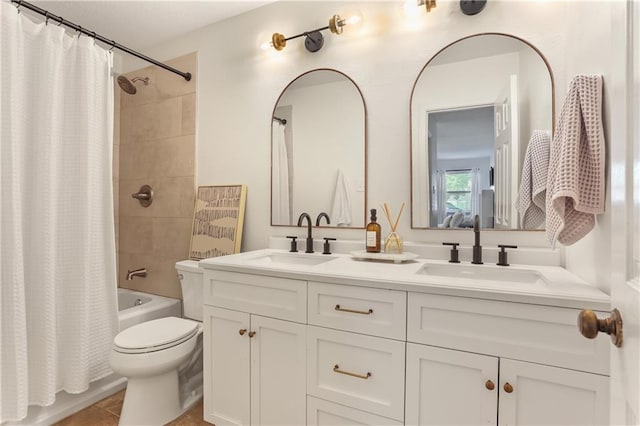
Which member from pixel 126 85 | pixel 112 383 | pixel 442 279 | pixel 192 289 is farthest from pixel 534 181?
pixel 126 85

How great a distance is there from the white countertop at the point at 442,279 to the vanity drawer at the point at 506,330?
29 mm

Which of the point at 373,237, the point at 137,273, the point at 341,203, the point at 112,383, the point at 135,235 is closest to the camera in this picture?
the point at 373,237

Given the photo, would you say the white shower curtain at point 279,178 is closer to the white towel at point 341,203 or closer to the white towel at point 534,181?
the white towel at point 341,203

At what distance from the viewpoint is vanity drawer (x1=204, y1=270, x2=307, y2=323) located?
4.35 ft

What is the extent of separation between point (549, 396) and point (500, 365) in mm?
146

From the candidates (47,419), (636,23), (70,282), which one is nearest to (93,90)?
(70,282)

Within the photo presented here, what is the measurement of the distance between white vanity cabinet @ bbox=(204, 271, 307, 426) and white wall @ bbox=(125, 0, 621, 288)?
0.61m

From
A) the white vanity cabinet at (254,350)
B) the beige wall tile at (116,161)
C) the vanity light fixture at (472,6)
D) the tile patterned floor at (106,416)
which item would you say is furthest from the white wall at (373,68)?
the tile patterned floor at (106,416)

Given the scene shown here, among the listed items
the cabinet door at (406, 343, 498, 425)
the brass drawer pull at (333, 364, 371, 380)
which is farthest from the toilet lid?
the cabinet door at (406, 343, 498, 425)

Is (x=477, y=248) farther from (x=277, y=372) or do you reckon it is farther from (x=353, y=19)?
(x=353, y=19)

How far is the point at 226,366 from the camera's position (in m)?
1.52

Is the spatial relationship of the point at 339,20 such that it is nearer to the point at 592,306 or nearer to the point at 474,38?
the point at 474,38

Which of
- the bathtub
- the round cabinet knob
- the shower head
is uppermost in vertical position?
the shower head

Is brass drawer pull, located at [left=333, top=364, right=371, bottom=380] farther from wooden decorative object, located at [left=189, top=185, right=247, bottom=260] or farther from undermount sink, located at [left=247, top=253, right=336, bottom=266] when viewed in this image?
wooden decorative object, located at [left=189, top=185, right=247, bottom=260]
